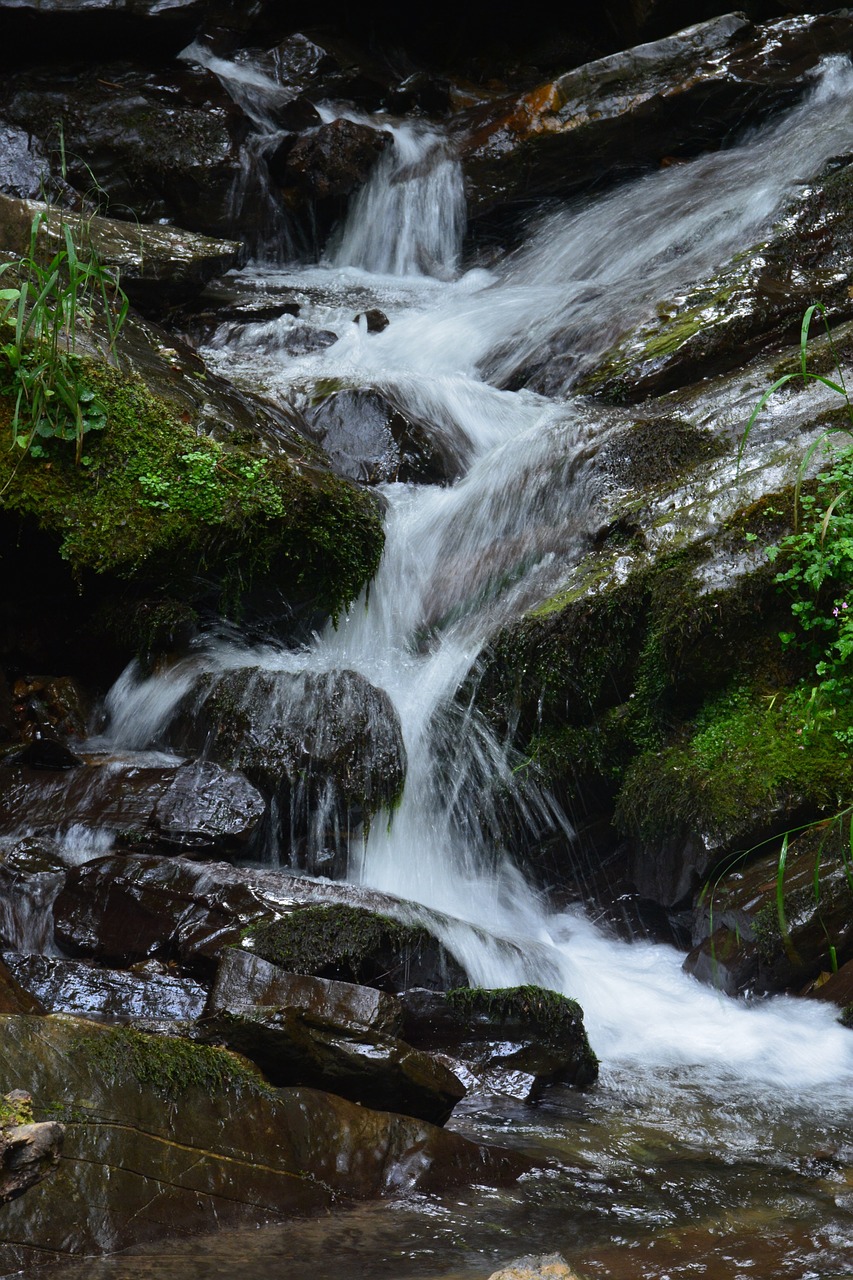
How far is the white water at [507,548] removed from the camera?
15.0 ft

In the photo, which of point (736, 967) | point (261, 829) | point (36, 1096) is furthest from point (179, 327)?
point (36, 1096)

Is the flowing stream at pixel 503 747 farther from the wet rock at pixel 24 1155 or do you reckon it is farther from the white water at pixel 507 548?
the wet rock at pixel 24 1155

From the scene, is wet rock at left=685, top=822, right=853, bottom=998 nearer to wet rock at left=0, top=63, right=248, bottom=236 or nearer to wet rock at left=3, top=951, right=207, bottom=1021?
wet rock at left=3, top=951, right=207, bottom=1021

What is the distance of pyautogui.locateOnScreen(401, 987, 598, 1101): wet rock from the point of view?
383 centimetres

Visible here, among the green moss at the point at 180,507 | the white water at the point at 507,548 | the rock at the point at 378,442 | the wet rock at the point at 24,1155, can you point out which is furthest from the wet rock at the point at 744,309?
the wet rock at the point at 24,1155

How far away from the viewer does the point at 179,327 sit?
28.5 ft

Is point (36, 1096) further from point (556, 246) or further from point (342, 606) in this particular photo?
point (556, 246)

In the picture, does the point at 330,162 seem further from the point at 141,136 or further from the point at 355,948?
the point at 355,948

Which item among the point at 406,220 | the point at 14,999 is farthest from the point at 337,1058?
the point at 406,220

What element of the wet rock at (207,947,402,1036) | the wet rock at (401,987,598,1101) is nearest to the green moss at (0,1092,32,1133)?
the wet rock at (207,947,402,1036)

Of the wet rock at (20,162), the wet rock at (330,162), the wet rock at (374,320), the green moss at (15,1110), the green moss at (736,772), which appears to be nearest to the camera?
the green moss at (15,1110)

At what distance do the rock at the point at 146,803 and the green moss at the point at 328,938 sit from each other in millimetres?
789

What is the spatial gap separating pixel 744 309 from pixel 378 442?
2.78 m

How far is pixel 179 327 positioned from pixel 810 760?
240 inches
